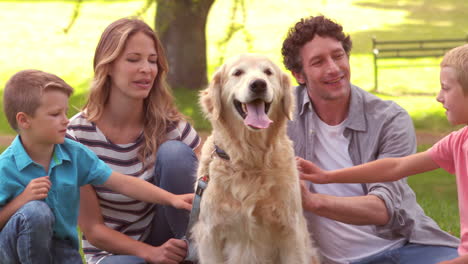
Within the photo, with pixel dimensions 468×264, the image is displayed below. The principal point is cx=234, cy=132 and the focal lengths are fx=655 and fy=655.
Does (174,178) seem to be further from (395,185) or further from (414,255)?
(414,255)

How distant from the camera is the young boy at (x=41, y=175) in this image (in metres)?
2.97

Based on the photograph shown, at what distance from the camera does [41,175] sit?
3135 millimetres

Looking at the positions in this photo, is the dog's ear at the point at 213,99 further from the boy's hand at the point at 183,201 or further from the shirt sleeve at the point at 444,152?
the shirt sleeve at the point at 444,152

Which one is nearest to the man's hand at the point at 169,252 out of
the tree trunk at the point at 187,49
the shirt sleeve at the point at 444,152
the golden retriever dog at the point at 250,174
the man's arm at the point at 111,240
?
the man's arm at the point at 111,240

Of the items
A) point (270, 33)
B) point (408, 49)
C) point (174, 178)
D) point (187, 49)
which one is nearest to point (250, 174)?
point (174, 178)

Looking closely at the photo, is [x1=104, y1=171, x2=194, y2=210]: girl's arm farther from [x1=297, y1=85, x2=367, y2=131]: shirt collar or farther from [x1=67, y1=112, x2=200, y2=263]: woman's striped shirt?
[x1=297, y1=85, x2=367, y2=131]: shirt collar

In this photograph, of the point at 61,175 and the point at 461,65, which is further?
the point at 61,175

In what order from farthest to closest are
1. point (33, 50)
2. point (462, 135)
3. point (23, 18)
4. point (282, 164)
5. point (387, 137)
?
point (23, 18), point (33, 50), point (387, 137), point (282, 164), point (462, 135)

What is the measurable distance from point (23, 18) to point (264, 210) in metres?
18.5

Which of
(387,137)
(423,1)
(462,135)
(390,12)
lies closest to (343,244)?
(387,137)

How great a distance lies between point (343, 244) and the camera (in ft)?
12.0

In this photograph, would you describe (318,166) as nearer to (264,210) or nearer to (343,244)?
(343,244)

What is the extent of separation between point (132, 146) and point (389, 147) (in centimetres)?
141

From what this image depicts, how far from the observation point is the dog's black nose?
2.99 m
